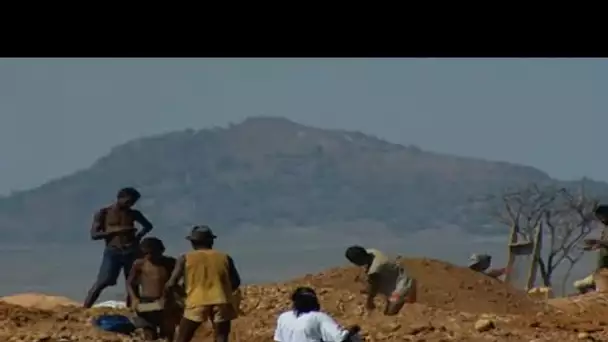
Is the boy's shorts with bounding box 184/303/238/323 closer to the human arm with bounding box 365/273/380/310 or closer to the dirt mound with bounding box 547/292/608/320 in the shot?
the human arm with bounding box 365/273/380/310

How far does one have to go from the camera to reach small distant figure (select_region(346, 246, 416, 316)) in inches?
466

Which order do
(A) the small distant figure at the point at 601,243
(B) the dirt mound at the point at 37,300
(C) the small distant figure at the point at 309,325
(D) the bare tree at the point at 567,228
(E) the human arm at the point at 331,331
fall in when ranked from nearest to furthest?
(E) the human arm at the point at 331,331 → (C) the small distant figure at the point at 309,325 → (A) the small distant figure at the point at 601,243 → (B) the dirt mound at the point at 37,300 → (D) the bare tree at the point at 567,228

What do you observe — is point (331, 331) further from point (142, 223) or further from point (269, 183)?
point (269, 183)

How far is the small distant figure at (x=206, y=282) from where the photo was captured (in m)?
9.51

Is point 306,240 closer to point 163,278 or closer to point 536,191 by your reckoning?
point 536,191

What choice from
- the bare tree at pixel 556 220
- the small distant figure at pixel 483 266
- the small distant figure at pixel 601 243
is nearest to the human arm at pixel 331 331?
the small distant figure at pixel 601 243

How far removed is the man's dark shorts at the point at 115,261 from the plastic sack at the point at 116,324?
0.50 meters

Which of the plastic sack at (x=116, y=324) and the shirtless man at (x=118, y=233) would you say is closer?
the plastic sack at (x=116, y=324)

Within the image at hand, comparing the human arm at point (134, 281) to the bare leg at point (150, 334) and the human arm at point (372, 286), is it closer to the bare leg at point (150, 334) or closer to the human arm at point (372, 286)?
the bare leg at point (150, 334)

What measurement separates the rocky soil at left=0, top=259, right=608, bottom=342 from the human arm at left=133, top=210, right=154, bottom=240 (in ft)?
2.93

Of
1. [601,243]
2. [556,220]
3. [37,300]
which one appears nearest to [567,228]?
[556,220]

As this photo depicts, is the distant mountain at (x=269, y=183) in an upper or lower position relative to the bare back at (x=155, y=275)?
upper
